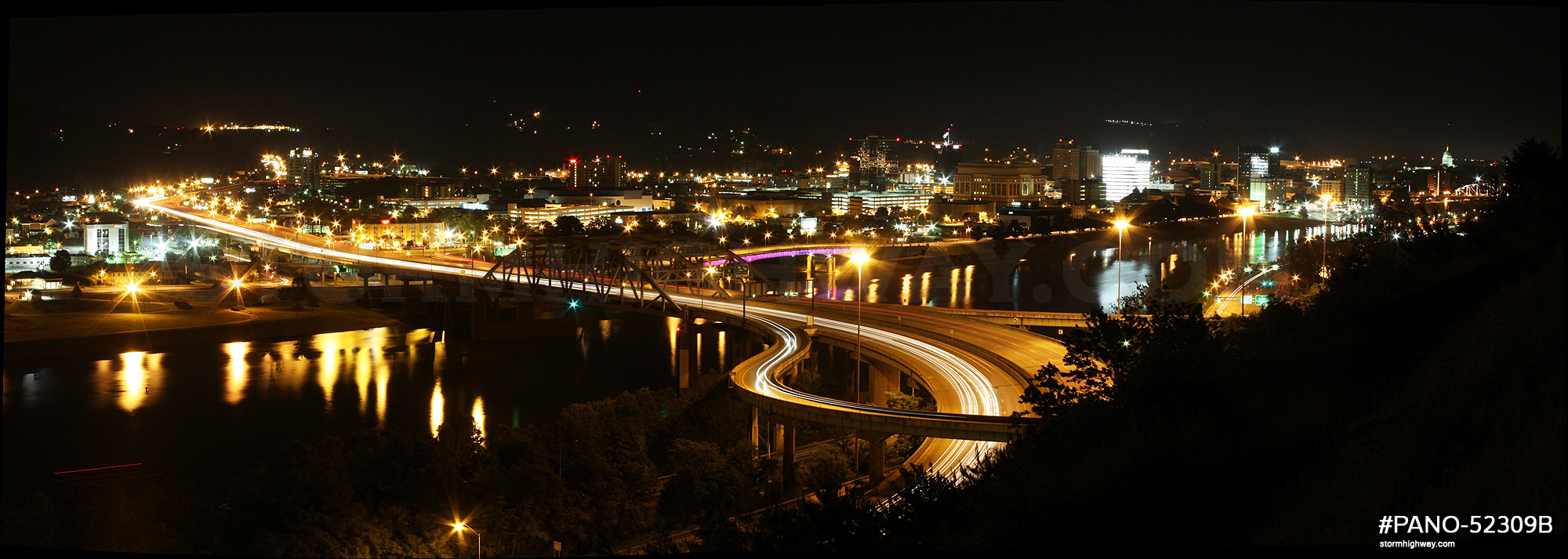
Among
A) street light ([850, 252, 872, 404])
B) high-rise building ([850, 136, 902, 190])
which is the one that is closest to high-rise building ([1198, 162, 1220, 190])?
high-rise building ([850, 136, 902, 190])

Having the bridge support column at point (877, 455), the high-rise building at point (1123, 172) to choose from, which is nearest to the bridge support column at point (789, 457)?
the bridge support column at point (877, 455)

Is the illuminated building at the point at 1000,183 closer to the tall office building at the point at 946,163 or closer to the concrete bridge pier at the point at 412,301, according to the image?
the tall office building at the point at 946,163

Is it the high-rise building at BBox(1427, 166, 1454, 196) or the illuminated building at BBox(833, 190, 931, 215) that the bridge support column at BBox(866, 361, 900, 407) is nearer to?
the high-rise building at BBox(1427, 166, 1454, 196)

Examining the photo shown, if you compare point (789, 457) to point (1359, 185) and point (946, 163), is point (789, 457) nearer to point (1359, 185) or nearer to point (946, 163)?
point (1359, 185)

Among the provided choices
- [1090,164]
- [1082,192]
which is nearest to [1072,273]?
[1082,192]

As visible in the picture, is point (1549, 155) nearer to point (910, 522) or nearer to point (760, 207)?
point (910, 522)
